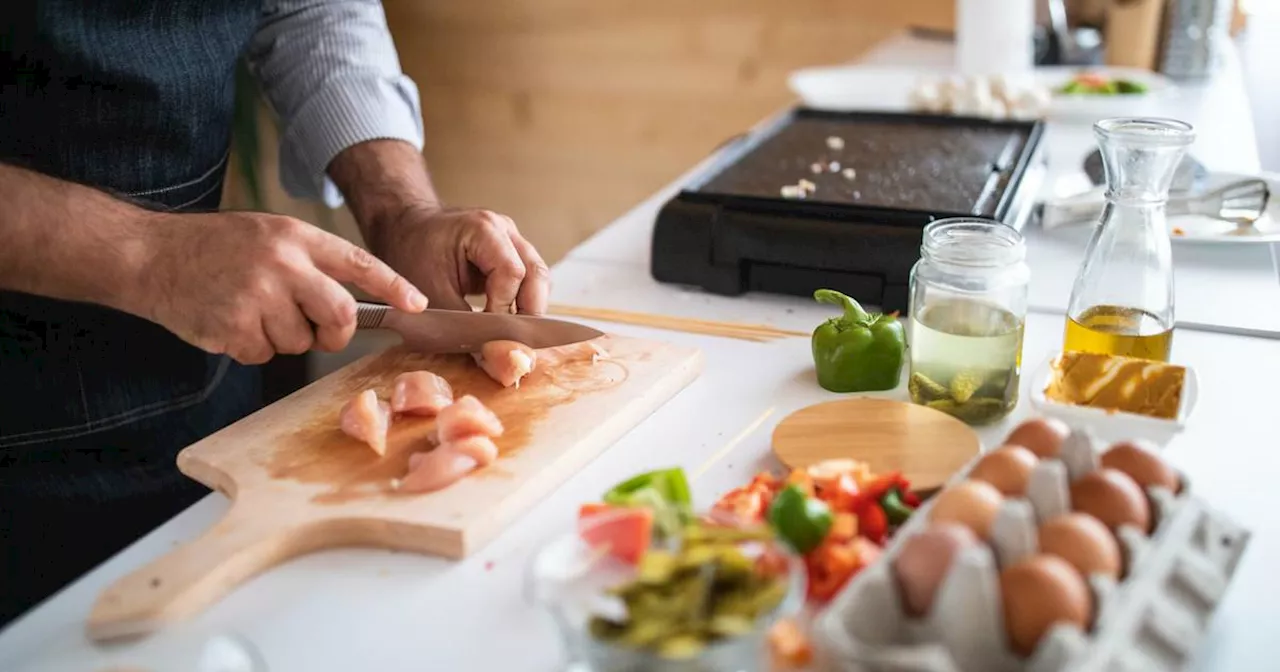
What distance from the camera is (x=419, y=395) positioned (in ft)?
3.67

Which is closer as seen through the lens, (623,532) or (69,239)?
(623,532)

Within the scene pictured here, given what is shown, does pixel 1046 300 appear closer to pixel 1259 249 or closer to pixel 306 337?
pixel 1259 249

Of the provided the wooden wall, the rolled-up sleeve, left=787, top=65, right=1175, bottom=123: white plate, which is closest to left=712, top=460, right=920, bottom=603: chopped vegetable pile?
the rolled-up sleeve

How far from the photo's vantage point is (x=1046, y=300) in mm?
1426

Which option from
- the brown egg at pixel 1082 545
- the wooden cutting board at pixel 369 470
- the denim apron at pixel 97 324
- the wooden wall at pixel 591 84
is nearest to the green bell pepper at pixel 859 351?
the wooden cutting board at pixel 369 470

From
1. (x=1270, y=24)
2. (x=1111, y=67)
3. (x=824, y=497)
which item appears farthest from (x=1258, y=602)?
(x=1270, y=24)

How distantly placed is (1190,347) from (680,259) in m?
0.57

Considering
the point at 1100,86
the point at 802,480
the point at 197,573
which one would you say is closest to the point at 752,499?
the point at 802,480

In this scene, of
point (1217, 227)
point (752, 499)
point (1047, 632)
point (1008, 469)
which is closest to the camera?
point (1047, 632)

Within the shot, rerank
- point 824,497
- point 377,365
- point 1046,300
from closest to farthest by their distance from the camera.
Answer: point 824,497
point 377,365
point 1046,300

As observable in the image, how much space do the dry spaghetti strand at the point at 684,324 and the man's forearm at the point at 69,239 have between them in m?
0.48

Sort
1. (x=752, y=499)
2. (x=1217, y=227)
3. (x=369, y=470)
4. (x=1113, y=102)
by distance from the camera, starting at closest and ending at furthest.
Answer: (x=752, y=499) < (x=369, y=470) < (x=1217, y=227) < (x=1113, y=102)

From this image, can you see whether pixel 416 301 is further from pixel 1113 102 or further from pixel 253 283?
pixel 1113 102

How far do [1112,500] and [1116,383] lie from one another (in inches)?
12.1
